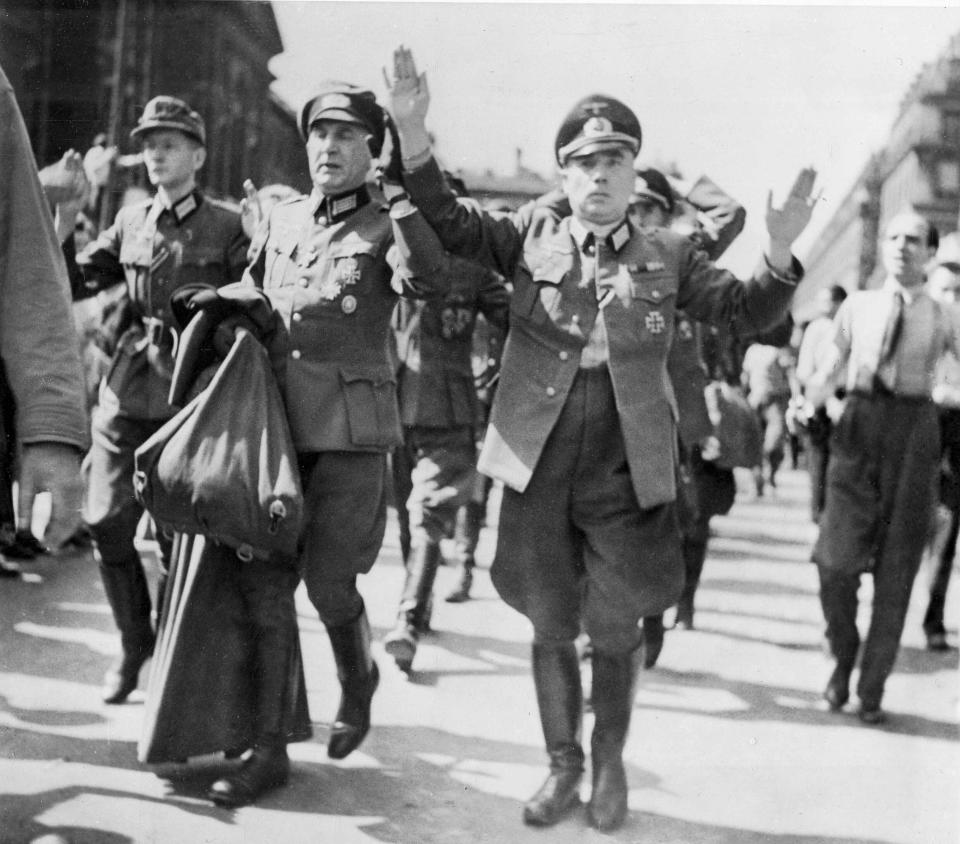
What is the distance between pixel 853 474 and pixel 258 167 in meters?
4.30

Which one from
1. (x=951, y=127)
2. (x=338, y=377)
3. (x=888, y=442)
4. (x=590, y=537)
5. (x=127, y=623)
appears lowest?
(x=127, y=623)

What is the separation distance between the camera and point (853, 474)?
16.7 ft

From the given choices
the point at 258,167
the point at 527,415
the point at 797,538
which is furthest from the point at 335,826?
the point at 797,538

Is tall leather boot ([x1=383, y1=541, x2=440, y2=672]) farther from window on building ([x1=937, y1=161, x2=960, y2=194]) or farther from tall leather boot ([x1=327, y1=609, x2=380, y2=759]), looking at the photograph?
window on building ([x1=937, y1=161, x2=960, y2=194])

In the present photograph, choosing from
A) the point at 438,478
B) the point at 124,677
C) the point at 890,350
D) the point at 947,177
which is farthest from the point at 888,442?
the point at 124,677

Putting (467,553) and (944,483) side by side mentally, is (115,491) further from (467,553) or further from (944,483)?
(944,483)

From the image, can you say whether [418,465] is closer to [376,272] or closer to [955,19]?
[376,272]

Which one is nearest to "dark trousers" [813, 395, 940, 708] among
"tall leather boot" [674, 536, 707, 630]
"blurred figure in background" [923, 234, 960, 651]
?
"blurred figure in background" [923, 234, 960, 651]

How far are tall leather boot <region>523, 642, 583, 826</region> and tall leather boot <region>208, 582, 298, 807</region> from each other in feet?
2.60

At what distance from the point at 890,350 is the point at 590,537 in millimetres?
1904

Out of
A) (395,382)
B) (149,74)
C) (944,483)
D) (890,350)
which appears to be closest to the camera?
(395,382)

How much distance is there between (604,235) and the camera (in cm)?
382

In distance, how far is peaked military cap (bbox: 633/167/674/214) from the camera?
5453mm

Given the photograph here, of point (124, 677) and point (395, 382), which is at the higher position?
point (395, 382)
